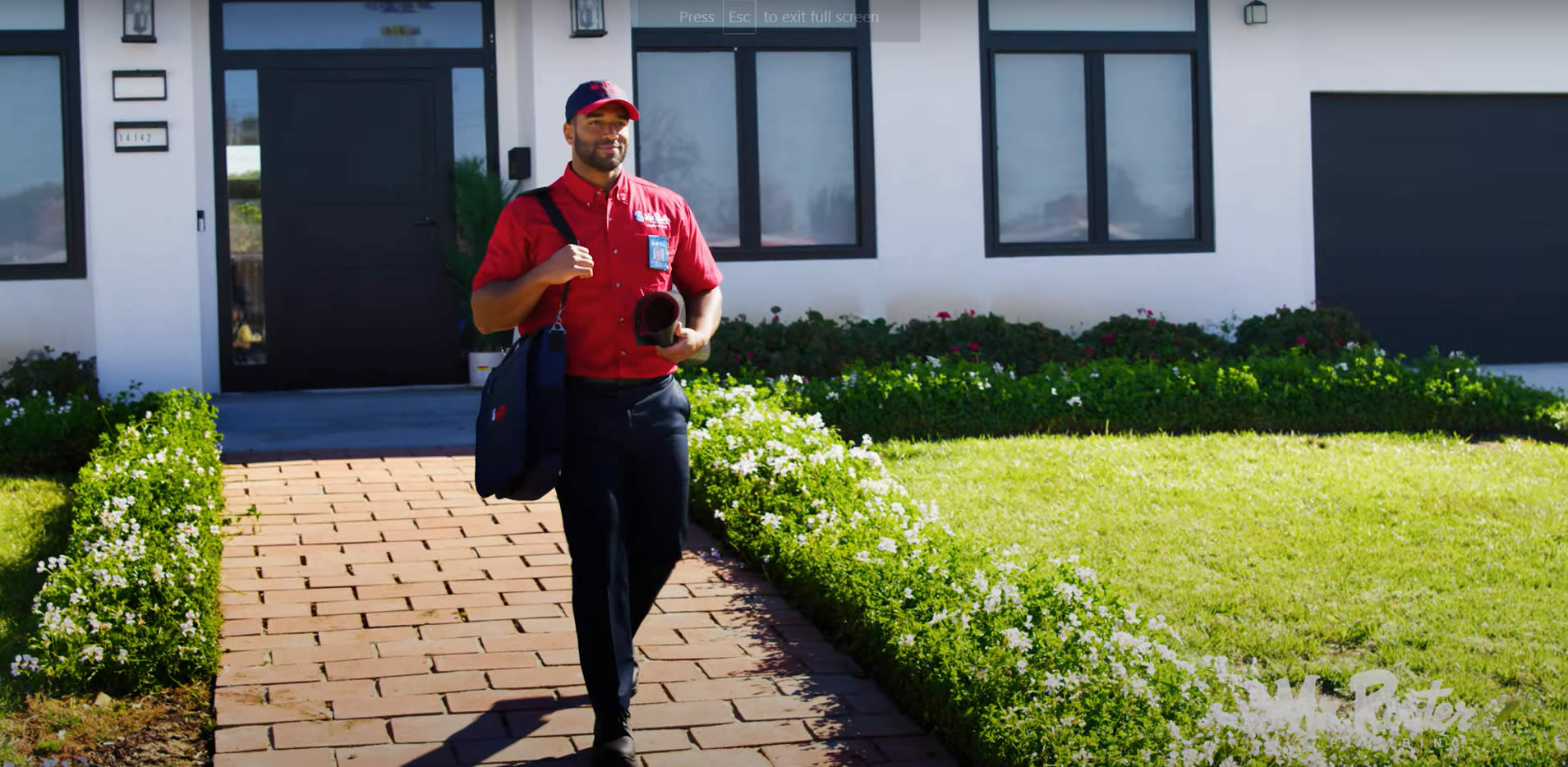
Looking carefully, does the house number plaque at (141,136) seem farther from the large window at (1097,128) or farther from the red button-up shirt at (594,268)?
the red button-up shirt at (594,268)

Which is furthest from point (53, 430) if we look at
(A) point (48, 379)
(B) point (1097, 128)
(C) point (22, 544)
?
(B) point (1097, 128)

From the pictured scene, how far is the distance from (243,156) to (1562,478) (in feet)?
28.7

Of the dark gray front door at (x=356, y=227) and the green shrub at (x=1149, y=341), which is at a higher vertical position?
the dark gray front door at (x=356, y=227)

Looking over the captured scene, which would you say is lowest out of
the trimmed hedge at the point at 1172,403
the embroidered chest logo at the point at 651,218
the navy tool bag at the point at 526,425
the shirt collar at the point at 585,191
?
the trimmed hedge at the point at 1172,403

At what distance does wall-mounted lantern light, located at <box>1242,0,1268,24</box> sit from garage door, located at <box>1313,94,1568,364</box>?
130cm

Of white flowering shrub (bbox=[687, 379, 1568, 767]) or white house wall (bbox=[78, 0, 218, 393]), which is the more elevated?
white house wall (bbox=[78, 0, 218, 393])

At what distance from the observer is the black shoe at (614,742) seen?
376 cm

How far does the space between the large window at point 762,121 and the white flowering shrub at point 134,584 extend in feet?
18.8

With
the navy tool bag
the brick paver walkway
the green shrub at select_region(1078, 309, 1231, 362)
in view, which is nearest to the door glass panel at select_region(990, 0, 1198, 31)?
the green shrub at select_region(1078, 309, 1231, 362)

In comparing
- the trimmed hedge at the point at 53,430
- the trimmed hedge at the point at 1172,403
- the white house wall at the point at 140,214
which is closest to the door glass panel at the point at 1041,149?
the trimmed hedge at the point at 1172,403

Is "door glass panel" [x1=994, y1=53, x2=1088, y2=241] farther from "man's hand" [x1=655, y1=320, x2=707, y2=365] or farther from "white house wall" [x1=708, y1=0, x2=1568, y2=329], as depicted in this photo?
"man's hand" [x1=655, y1=320, x2=707, y2=365]

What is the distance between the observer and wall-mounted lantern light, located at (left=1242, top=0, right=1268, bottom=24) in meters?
12.1

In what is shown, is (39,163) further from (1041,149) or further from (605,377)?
(605,377)

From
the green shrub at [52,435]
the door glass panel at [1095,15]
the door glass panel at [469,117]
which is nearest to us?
the green shrub at [52,435]
